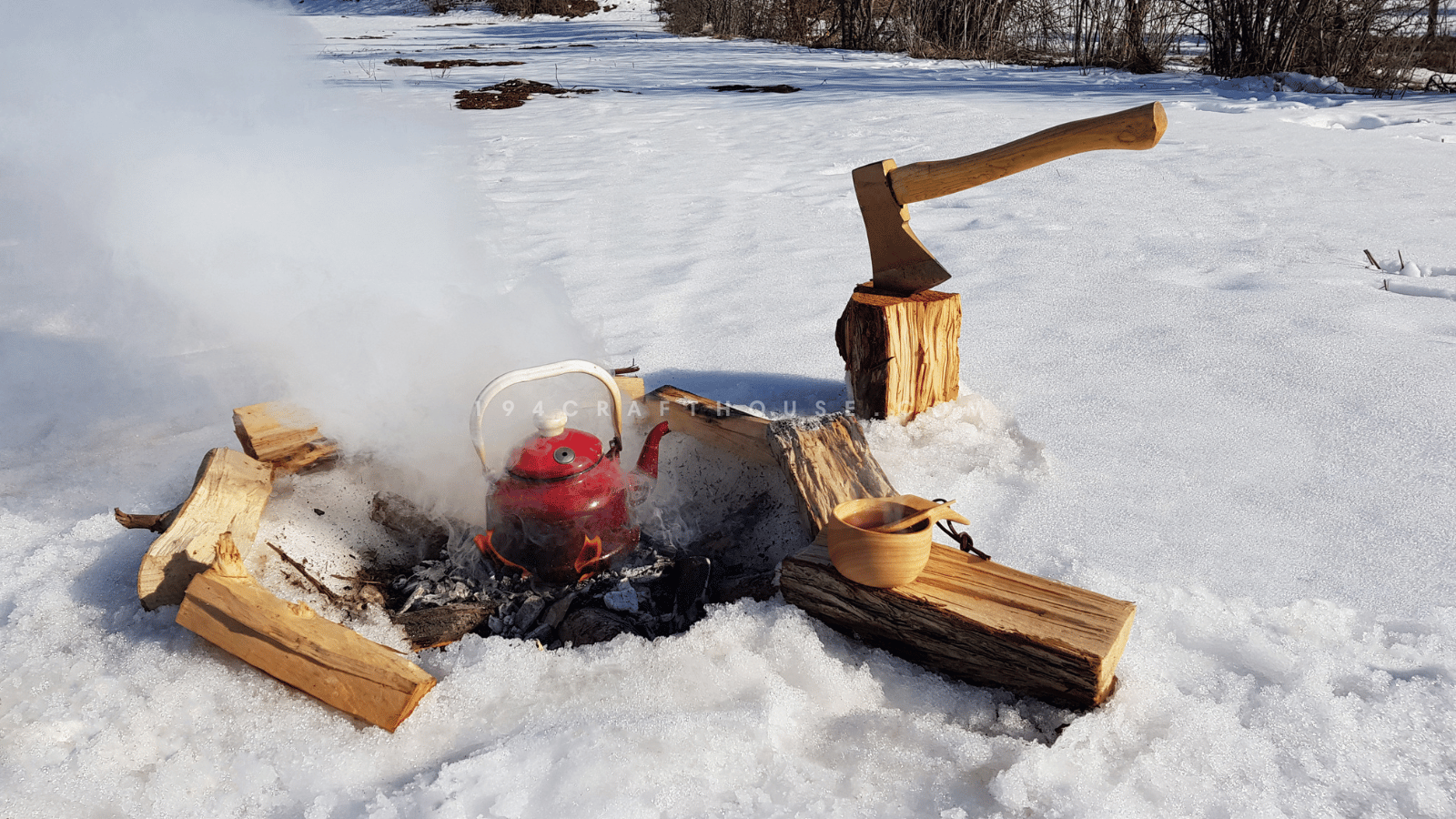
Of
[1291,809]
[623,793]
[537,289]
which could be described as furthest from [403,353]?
[1291,809]

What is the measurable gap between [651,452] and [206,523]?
1.08 meters

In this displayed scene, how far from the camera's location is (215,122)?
336cm

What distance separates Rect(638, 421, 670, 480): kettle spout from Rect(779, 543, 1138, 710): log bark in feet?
1.91

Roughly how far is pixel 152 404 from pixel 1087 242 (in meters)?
4.30

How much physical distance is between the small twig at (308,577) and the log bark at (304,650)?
0.70ft

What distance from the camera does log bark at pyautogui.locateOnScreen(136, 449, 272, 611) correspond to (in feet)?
6.12

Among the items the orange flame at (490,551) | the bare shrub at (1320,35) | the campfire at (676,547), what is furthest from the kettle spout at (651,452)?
the bare shrub at (1320,35)

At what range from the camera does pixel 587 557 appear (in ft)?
7.02

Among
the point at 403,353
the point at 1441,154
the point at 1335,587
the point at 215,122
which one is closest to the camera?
the point at 1335,587

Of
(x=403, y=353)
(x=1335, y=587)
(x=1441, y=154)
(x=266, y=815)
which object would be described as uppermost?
(x=1441, y=154)

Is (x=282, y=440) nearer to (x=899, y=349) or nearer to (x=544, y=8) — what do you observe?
(x=899, y=349)

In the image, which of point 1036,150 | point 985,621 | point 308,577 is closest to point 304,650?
point 308,577

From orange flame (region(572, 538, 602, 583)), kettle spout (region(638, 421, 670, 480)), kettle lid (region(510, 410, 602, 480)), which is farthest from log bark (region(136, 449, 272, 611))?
kettle spout (region(638, 421, 670, 480))

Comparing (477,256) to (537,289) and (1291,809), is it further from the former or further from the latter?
(1291,809)
